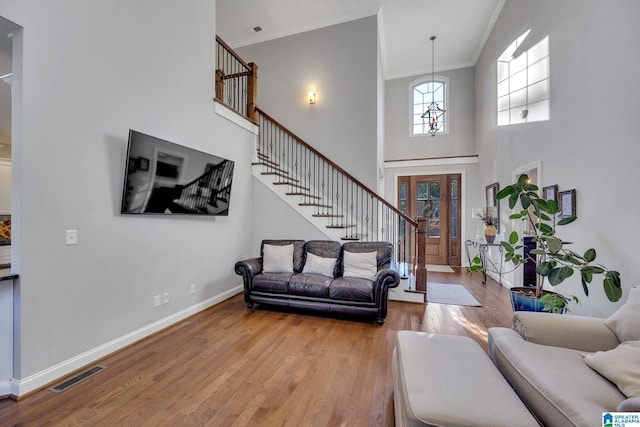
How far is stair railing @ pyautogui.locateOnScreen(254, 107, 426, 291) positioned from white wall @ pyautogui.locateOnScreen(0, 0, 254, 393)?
1.84 m

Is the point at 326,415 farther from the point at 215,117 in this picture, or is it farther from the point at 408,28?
the point at 408,28

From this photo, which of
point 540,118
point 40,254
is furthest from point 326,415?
point 540,118

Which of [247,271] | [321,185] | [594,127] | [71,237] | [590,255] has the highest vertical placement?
[594,127]

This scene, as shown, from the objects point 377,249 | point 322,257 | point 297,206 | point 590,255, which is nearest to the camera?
point 590,255

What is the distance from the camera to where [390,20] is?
545 cm

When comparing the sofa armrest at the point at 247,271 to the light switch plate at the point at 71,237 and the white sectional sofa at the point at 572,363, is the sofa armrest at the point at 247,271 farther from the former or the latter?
the white sectional sofa at the point at 572,363

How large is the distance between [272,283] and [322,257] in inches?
30.5

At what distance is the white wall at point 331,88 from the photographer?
5273 mm

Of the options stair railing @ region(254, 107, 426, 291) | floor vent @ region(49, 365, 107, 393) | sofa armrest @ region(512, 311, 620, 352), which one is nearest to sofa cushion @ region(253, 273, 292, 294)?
stair railing @ region(254, 107, 426, 291)

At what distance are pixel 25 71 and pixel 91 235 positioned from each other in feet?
4.21

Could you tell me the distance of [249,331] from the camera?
3.07 meters

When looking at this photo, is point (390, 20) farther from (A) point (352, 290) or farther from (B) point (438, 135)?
(A) point (352, 290)

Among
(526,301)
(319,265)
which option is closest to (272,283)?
(319,265)

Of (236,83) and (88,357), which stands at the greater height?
(236,83)
